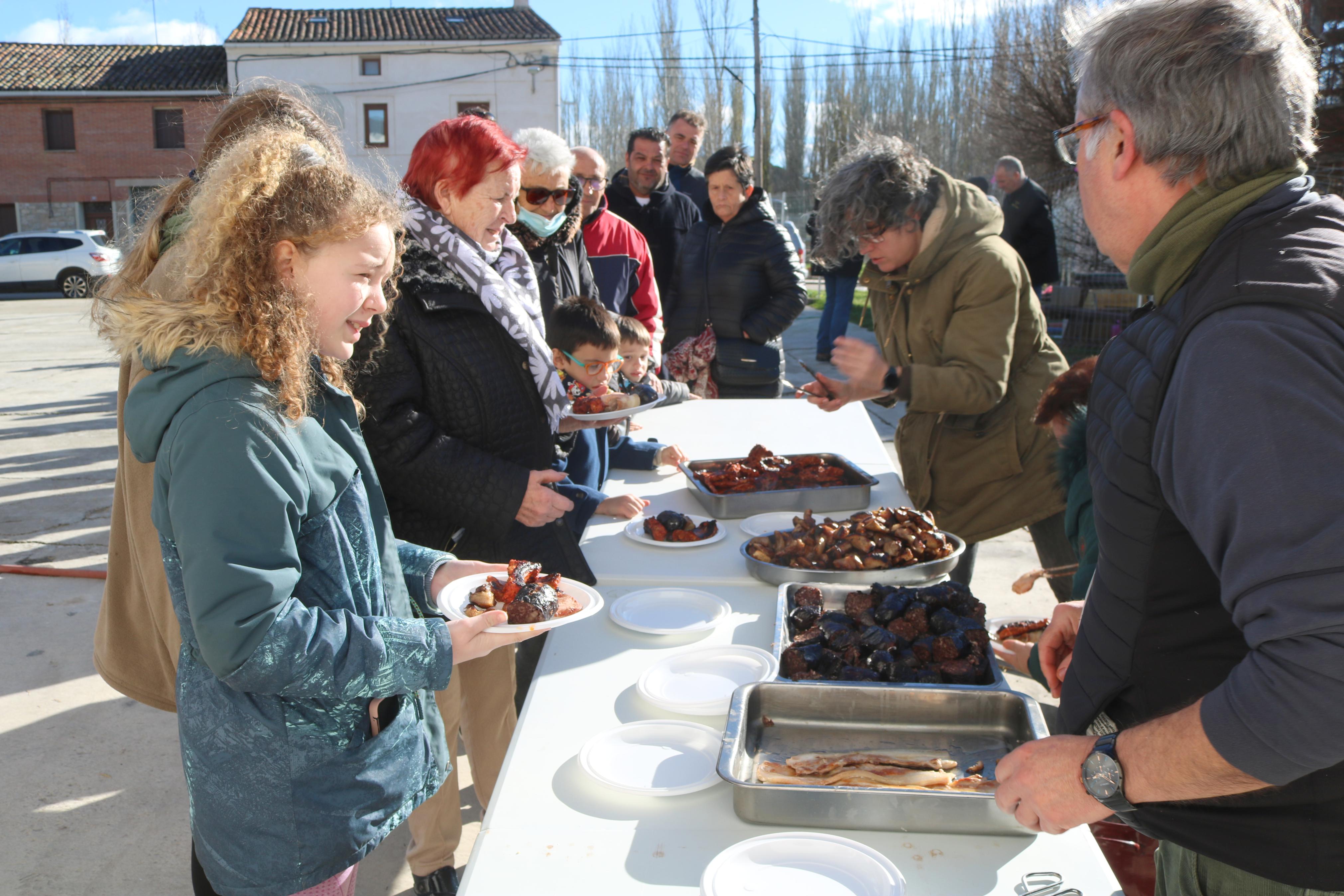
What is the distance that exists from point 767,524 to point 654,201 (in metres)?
3.22

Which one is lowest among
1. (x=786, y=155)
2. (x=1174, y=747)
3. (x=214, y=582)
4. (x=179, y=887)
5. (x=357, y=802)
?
(x=179, y=887)

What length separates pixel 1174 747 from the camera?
40.0 inches

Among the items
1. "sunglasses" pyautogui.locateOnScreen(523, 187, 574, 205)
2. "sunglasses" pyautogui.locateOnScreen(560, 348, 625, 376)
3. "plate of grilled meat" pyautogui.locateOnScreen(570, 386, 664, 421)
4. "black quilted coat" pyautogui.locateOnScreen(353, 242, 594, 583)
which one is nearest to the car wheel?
"sunglasses" pyautogui.locateOnScreen(523, 187, 574, 205)

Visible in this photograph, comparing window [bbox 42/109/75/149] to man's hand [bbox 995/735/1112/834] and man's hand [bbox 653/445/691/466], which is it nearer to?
man's hand [bbox 653/445/691/466]

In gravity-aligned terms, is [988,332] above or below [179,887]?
above

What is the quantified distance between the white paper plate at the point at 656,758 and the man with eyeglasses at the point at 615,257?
260cm

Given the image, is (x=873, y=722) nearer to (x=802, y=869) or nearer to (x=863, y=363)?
(x=802, y=869)

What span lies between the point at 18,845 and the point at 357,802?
1901mm

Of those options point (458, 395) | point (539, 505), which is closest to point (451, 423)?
point (458, 395)

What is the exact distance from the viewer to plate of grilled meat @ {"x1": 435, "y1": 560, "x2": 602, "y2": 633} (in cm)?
158

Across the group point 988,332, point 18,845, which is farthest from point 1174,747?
point 18,845

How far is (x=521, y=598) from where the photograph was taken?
1607 millimetres

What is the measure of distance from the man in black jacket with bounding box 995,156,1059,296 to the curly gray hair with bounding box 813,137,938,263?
581 centimetres

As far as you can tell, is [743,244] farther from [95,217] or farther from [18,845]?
[95,217]
